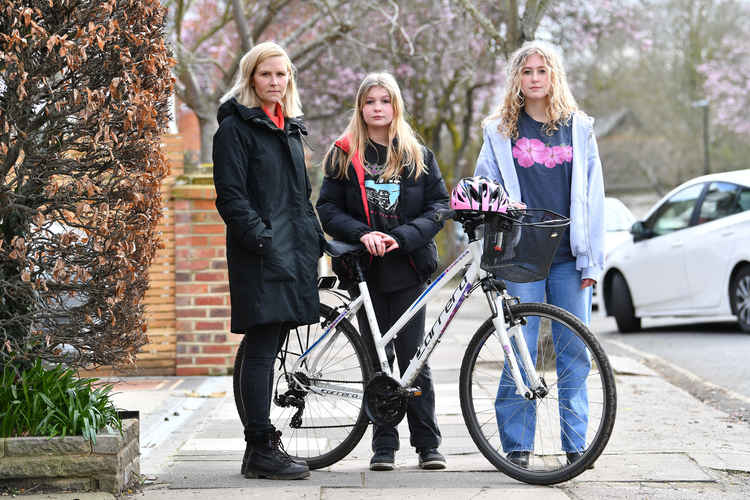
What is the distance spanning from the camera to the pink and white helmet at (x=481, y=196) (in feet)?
15.0

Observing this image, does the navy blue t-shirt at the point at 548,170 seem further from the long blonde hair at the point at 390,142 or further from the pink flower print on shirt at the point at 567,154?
the long blonde hair at the point at 390,142

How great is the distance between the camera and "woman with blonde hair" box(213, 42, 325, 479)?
182 inches

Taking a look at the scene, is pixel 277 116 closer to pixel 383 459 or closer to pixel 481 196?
pixel 481 196

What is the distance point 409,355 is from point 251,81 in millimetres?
1485

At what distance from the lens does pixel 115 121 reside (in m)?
4.30

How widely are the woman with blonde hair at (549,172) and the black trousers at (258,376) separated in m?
1.05

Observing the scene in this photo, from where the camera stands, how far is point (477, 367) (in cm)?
476

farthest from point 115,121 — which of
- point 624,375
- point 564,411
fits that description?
point 624,375

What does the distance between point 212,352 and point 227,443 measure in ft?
7.93

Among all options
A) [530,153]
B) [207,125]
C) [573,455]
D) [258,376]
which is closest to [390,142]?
[530,153]

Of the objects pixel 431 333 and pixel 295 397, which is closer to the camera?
pixel 431 333

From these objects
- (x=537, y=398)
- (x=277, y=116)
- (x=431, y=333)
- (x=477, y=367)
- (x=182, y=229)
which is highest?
(x=277, y=116)

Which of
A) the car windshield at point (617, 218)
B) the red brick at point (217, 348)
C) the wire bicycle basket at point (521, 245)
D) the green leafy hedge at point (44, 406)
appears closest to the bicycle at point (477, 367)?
the wire bicycle basket at point (521, 245)

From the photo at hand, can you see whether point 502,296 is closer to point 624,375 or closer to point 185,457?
point 185,457
